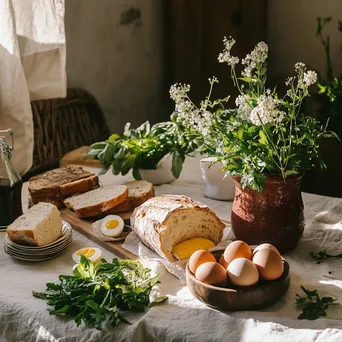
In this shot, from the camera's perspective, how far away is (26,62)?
247cm

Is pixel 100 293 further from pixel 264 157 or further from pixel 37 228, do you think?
pixel 264 157

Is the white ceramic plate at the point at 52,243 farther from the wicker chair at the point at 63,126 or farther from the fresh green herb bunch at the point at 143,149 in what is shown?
the wicker chair at the point at 63,126

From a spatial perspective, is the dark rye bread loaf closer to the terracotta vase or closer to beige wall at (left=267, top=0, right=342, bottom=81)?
the terracotta vase

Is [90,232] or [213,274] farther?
[90,232]

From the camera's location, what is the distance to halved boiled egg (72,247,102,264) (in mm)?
1552

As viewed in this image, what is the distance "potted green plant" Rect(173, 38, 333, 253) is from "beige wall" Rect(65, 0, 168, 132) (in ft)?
5.43

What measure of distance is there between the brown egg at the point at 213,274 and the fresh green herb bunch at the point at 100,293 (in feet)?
0.40

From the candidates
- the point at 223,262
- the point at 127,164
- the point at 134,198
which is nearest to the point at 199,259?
the point at 223,262

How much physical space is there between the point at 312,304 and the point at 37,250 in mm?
713

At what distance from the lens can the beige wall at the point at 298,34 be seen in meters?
3.42

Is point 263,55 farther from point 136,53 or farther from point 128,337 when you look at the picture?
point 136,53

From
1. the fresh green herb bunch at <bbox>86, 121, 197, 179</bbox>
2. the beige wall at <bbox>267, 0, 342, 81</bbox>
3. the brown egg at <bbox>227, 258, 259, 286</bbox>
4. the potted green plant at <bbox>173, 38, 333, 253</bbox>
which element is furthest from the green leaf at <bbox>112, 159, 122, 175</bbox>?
the beige wall at <bbox>267, 0, 342, 81</bbox>

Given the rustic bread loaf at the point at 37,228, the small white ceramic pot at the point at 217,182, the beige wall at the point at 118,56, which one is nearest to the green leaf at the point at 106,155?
the small white ceramic pot at the point at 217,182

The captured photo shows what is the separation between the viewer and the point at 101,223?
1754mm
